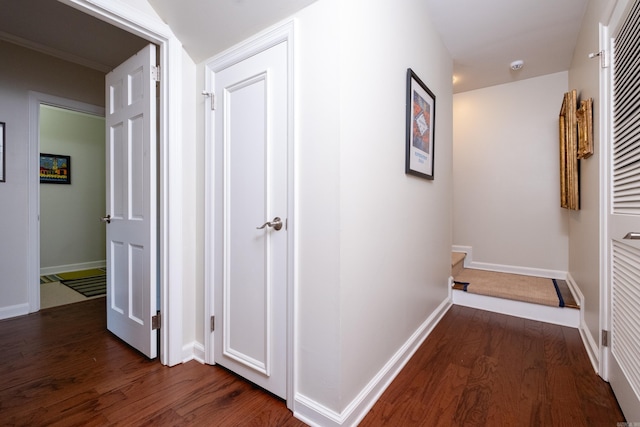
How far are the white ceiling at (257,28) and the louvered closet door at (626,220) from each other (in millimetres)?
924

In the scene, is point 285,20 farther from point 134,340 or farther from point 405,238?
point 134,340

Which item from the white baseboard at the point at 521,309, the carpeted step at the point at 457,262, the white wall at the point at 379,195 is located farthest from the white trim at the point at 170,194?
the carpeted step at the point at 457,262

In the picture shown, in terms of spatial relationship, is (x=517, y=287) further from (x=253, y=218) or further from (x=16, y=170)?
(x=16, y=170)

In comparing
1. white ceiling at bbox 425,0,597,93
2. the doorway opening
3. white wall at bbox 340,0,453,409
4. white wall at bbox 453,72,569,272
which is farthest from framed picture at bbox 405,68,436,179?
the doorway opening

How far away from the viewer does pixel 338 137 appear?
3.96ft

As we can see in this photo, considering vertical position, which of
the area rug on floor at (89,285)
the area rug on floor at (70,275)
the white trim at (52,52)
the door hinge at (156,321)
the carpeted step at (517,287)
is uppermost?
the white trim at (52,52)

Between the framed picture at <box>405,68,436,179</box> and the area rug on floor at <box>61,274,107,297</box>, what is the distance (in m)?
3.63

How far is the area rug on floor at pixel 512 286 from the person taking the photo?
2.50 m

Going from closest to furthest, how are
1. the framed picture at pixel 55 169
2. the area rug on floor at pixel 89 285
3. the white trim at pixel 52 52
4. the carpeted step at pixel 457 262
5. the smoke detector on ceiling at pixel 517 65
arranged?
the white trim at pixel 52 52, the smoke detector on ceiling at pixel 517 65, the carpeted step at pixel 457 262, the area rug on floor at pixel 89 285, the framed picture at pixel 55 169

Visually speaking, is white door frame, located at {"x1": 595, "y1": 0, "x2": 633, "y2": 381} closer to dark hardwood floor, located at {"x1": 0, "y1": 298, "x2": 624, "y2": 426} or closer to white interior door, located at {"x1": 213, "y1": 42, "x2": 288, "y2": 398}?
dark hardwood floor, located at {"x1": 0, "y1": 298, "x2": 624, "y2": 426}

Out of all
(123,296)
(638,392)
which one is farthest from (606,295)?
(123,296)

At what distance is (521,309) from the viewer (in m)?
2.54

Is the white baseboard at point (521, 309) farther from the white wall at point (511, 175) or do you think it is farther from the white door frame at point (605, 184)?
the white wall at point (511, 175)

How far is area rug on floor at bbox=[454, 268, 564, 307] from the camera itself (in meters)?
2.50
